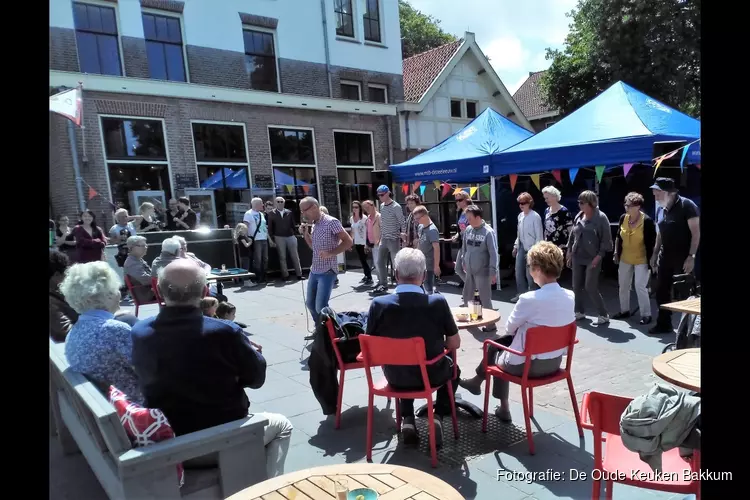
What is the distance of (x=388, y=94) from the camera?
1762cm

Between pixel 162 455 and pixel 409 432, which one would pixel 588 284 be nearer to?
pixel 409 432

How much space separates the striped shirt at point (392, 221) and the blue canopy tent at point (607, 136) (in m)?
1.76

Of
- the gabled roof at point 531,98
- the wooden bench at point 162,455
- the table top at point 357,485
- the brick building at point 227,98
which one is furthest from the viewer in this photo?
the gabled roof at point 531,98

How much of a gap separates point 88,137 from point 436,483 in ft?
42.1

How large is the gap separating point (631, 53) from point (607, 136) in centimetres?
1338

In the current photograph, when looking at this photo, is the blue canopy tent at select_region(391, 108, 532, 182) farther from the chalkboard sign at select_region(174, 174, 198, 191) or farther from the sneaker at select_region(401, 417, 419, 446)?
the chalkboard sign at select_region(174, 174, 198, 191)

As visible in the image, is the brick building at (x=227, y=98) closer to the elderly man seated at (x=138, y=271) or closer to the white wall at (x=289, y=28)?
the white wall at (x=289, y=28)

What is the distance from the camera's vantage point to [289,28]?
1530 cm

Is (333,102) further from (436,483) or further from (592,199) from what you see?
(436,483)

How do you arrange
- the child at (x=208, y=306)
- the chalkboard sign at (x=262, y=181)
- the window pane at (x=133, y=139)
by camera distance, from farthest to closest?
the chalkboard sign at (x=262, y=181) < the window pane at (x=133, y=139) < the child at (x=208, y=306)

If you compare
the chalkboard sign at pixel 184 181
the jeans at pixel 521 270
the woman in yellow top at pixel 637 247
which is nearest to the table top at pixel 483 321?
the woman in yellow top at pixel 637 247

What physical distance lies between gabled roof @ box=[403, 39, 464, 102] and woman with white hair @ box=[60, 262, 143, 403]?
16.8 metres

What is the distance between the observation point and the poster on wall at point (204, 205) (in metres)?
13.1

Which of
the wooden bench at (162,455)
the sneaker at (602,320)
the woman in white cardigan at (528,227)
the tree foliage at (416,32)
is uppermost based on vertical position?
the tree foliage at (416,32)
